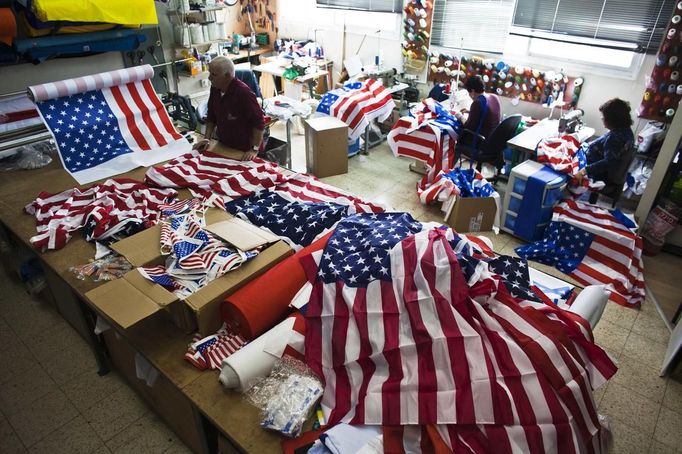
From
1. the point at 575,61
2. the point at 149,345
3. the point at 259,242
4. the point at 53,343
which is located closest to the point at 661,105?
the point at 575,61

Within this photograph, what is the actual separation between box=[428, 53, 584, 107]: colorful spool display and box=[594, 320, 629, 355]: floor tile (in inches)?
112

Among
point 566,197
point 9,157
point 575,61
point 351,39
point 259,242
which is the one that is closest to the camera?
point 259,242

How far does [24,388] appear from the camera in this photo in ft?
8.81

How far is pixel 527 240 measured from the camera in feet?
13.6

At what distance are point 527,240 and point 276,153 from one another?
2.74 meters

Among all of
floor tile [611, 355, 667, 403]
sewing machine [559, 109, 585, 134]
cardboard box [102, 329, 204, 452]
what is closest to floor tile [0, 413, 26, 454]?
cardboard box [102, 329, 204, 452]

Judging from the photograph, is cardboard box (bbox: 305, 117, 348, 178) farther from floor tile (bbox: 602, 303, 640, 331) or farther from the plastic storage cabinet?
floor tile (bbox: 602, 303, 640, 331)

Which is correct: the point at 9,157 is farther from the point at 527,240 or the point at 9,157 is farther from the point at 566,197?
the point at 566,197

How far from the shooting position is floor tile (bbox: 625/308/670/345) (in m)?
3.16

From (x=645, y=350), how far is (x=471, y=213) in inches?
70.8

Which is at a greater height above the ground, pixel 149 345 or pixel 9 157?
pixel 9 157

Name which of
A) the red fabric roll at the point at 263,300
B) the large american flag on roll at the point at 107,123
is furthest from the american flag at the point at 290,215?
the large american flag on roll at the point at 107,123

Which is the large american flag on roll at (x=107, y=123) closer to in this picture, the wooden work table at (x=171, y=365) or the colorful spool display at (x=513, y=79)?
the wooden work table at (x=171, y=365)

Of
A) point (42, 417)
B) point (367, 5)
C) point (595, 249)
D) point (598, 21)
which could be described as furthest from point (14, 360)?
point (367, 5)
